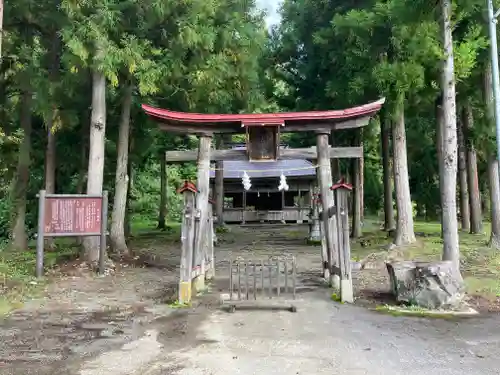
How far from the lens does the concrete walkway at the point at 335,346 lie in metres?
4.87

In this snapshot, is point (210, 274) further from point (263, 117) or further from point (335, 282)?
point (263, 117)

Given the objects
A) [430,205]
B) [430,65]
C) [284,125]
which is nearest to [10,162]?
[284,125]

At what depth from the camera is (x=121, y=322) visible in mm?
6930

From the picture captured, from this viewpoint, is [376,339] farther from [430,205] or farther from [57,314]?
[430,205]

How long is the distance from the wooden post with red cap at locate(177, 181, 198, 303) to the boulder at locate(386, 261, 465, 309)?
146 inches

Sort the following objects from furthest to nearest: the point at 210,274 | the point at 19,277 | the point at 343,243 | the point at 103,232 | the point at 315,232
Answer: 1. the point at 315,232
2. the point at 210,274
3. the point at 103,232
4. the point at 19,277
5. the point at 343,243

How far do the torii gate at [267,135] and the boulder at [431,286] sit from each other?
1.62 metres

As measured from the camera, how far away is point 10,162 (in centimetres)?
1420

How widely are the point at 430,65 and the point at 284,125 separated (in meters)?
4.50

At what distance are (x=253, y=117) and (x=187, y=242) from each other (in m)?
2.95

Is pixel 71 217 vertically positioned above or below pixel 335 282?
above

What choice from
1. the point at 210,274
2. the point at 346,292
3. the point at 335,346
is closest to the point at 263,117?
the point at 346,292

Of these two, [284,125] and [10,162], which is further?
[10,162]

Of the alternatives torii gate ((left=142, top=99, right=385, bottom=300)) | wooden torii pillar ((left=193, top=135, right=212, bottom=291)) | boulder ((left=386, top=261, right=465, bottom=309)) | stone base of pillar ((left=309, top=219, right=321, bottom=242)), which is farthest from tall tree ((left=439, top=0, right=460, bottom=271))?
stone base of pillar ((left=309, top=219, right=321, bottom=242))
